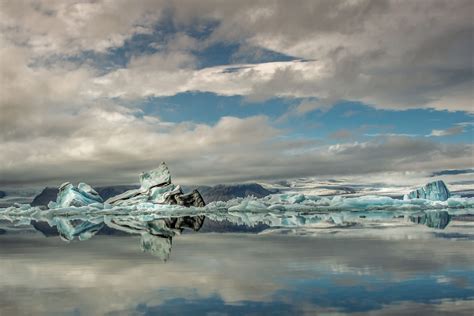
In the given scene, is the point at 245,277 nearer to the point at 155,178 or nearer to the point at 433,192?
the point at 155,178

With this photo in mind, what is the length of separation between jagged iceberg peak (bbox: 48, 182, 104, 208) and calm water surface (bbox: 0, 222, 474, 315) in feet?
149

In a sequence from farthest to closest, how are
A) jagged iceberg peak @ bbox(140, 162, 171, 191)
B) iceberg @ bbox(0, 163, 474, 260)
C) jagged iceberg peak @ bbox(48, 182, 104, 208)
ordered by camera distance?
jagged iceberg peak @ bbox(140, 162, 171, 191)
jagged iceberg peak @ bbox(48, 182, 104, 208)
iceberg @ bbox(0, 163, 474, 260)

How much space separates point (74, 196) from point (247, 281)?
53.7 meters

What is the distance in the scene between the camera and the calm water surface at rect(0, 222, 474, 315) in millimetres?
7211

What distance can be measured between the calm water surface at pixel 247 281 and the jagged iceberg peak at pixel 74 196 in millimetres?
45565

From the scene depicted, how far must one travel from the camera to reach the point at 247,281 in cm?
941

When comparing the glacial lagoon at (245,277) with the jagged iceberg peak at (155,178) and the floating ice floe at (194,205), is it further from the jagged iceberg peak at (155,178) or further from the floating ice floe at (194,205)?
the jagged iceberg peak at (155,178)

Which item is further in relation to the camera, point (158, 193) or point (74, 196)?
point (158, 193)

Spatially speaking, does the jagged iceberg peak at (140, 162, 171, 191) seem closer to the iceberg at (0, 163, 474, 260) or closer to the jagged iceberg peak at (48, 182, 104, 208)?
the iceberg at (0, 163, 474, 260)

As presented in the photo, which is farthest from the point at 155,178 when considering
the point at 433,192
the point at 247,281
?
the point at 247,281

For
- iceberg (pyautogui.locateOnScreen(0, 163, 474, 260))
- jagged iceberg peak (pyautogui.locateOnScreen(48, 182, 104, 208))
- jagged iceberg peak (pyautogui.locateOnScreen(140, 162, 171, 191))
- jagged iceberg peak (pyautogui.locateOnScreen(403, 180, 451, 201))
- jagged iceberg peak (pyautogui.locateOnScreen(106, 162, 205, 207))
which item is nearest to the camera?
iceberg (pyautogui.locateOnScreen(0, 163, 474, 260))

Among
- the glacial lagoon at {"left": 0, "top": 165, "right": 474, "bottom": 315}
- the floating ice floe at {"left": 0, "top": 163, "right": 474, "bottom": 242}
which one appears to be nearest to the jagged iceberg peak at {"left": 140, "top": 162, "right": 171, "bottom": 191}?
the floating ice floe at {"left": 0, "top": 163, "right": 474, "bottom": 242}

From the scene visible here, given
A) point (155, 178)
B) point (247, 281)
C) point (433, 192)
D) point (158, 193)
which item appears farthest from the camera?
point (433, 192)

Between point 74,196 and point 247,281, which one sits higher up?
point 74,196
